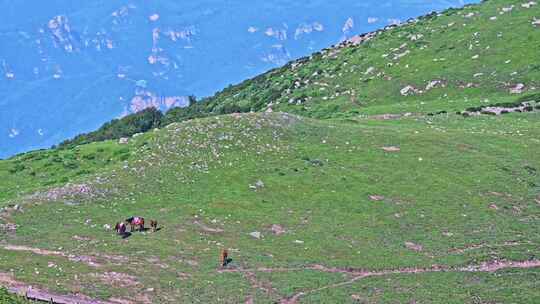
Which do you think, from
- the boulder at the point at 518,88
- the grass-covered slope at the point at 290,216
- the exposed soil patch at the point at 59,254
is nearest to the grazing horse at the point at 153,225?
the grass-covered slope at the point at 290,216

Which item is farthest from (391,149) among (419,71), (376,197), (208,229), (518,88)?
(419,71)

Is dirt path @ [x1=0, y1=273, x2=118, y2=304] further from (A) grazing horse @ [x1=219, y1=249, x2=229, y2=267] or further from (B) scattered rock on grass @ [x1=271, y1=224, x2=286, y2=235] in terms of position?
(B) scattered rock on grass @ [x1=271, y1=224, x2=286, y2=235]

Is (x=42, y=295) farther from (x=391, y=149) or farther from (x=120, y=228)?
(x=391, y=149)

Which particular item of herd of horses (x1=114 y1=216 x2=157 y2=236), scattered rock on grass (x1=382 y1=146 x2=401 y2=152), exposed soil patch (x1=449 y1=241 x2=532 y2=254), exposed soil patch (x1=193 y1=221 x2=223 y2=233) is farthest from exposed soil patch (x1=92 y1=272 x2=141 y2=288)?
scattered rock on grass (x1=382 y1=146 x2=401 y2=152)

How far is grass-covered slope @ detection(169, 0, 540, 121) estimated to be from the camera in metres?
86.9

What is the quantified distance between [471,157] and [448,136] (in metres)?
5.04

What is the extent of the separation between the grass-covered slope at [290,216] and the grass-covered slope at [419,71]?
22521 millimetres

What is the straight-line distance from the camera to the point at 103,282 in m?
Result: 37.0

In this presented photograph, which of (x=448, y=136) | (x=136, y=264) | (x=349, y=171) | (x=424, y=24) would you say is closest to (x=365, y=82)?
(x=424, y=24)

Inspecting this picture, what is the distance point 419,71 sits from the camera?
94.5 m

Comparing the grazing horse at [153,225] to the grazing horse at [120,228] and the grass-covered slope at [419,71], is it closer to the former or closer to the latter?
the grazing horse at [120,228]

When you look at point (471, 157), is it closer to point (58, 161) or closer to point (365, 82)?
point (58, 161)

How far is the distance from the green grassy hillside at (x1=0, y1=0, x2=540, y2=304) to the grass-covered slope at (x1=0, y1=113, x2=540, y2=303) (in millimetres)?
117

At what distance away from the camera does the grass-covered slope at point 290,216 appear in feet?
126
